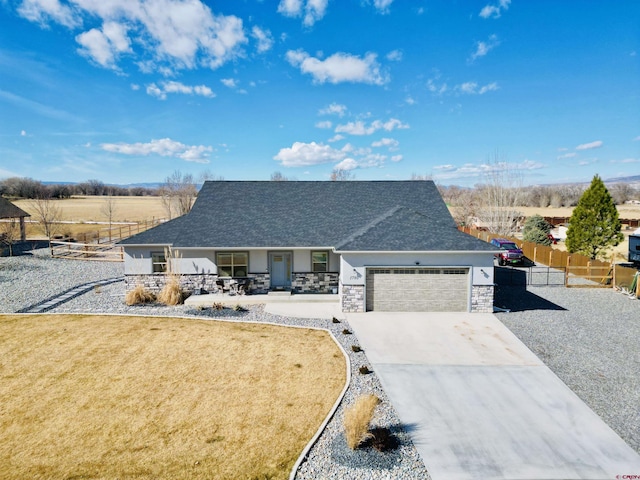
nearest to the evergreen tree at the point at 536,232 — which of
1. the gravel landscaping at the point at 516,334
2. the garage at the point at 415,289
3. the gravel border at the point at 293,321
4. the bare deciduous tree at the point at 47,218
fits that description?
the gravel landscaping at the point at 516,334

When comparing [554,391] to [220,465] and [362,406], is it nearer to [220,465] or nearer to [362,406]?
[362,406]

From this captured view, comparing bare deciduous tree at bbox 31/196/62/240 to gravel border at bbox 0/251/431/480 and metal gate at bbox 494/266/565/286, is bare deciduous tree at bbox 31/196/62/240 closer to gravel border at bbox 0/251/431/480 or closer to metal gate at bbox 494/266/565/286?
gravel border at bbox 0/251/431/480

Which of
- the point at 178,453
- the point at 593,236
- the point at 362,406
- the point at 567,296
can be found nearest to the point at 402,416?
the point at 362,406

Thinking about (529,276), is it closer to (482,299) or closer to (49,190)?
(482,299)

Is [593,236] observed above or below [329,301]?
above

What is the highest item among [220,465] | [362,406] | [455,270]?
[455,270]

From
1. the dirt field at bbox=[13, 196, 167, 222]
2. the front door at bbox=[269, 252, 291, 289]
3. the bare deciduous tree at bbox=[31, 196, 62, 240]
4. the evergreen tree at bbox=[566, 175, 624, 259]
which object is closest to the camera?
the front door at bbox=[269, 252, 291, 289]

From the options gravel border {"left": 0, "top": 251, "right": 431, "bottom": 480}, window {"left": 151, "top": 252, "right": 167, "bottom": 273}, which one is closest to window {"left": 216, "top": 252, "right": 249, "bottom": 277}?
gravel border {"left": 0, "top": 251, "right": 431, "bottom": 480}
